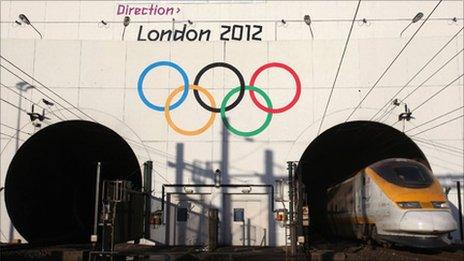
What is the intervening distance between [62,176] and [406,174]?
731 inches

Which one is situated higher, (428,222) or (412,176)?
(412,176)

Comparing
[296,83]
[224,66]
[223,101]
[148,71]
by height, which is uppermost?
[224,66]

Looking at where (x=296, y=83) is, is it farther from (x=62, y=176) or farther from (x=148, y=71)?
(x=62, y=176)

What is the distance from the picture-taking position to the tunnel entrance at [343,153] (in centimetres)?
2489

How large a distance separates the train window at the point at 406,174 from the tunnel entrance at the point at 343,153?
3.11 m

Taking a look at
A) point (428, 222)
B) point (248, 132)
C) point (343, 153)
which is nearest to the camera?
point (428, 222)

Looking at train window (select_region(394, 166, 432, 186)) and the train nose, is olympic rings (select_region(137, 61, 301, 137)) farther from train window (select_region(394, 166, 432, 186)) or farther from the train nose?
the train nose

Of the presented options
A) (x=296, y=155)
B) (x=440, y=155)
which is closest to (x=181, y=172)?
(x=296, y=155)

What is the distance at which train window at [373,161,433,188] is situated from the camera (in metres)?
18.3

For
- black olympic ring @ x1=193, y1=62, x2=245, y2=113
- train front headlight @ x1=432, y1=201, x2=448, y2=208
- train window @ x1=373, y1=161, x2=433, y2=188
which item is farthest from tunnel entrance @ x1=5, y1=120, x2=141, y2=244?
train front headlight @ x1=432, y1=201, x2=448, y2=208

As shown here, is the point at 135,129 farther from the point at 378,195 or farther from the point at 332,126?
the point at 378,195

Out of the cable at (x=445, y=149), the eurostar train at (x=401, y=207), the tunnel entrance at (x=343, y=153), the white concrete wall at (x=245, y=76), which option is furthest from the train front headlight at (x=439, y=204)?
the cable at (x=445, y=149)

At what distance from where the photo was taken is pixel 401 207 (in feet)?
57.8

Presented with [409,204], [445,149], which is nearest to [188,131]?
[409,204]
